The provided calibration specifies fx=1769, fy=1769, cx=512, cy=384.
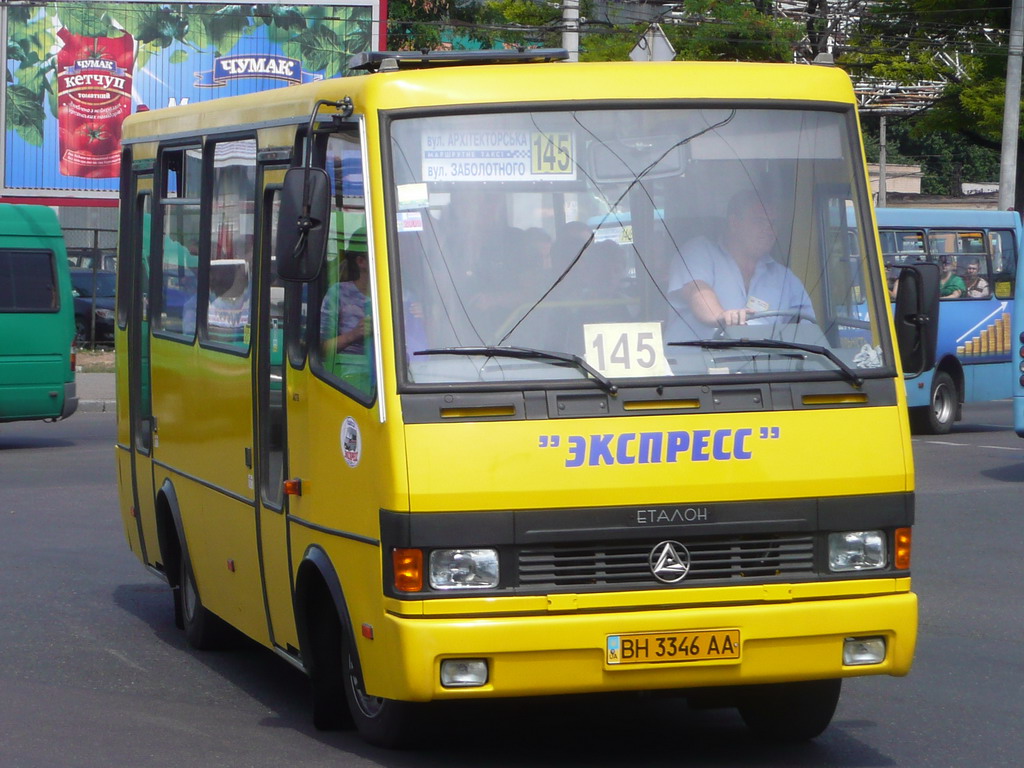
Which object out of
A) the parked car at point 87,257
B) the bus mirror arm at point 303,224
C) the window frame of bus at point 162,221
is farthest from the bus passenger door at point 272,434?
the parked car at point 87,257

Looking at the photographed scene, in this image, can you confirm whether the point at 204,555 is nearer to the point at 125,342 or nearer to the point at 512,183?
the point at 125,342

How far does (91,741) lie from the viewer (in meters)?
6.62

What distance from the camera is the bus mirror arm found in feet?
19.3

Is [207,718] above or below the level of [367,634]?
below

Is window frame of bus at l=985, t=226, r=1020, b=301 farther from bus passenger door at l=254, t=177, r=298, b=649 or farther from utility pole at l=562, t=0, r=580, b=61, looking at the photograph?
bus passenger door at l=254, t=177, r=298, b=649

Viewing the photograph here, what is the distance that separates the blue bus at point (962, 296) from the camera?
21.5 metres

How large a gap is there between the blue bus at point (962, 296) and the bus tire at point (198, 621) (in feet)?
45.0

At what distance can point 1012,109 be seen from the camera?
3034 centimetres

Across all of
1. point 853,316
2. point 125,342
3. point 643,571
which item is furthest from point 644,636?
point 125,342

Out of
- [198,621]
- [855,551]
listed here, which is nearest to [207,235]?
[198,621]

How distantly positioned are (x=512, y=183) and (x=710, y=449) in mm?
1111

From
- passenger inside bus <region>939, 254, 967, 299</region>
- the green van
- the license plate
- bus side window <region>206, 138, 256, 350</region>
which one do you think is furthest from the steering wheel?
passenger inside bus <region>939, 254, 967, 299</region>

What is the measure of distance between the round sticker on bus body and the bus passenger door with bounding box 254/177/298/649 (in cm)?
78

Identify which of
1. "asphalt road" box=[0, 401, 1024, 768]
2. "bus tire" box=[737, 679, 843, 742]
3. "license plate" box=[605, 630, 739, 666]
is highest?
"license plate" box=[605, 630, 739, 666]
